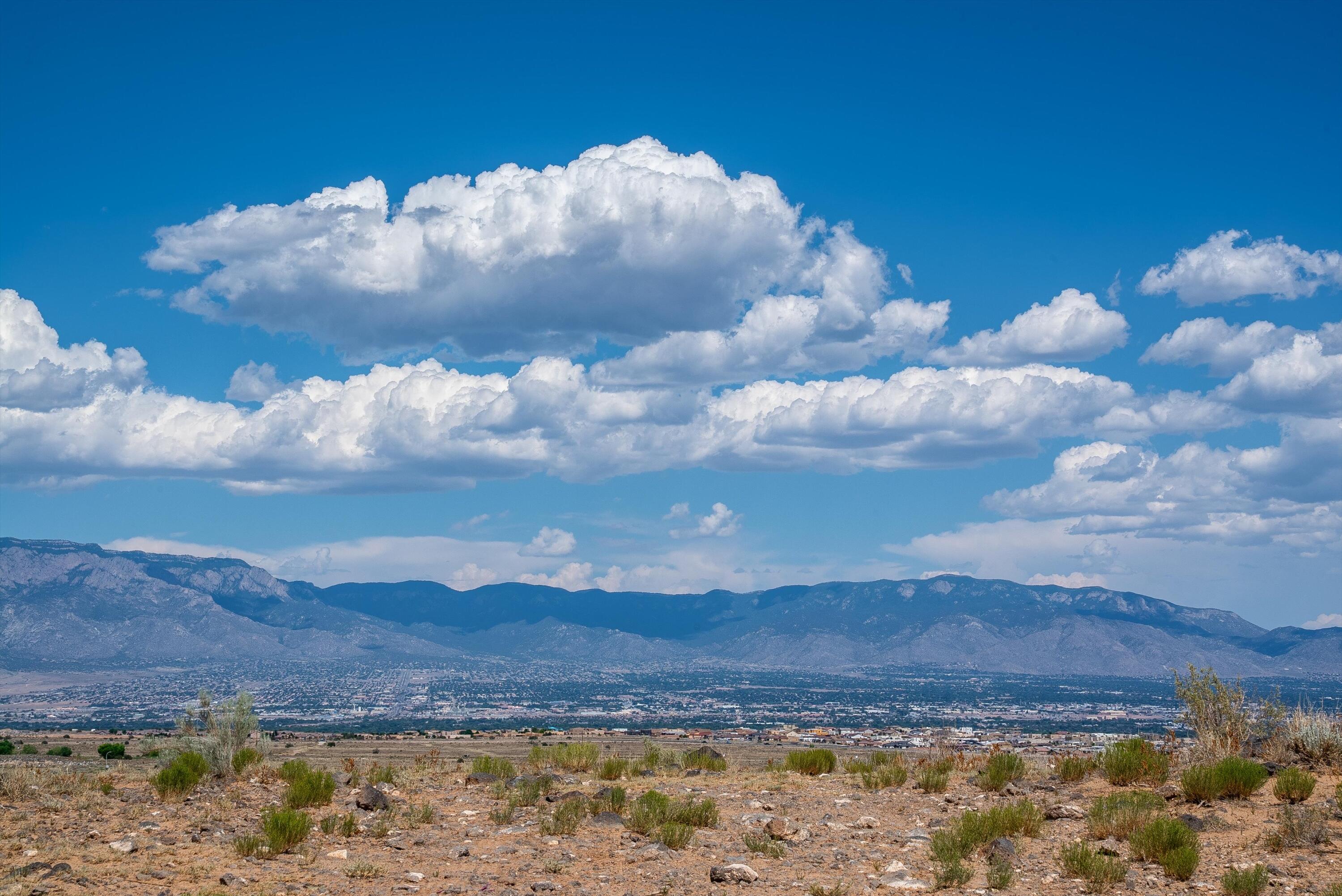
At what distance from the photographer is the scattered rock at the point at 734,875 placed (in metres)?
14.9

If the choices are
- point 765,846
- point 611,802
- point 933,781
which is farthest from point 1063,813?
point 611,802

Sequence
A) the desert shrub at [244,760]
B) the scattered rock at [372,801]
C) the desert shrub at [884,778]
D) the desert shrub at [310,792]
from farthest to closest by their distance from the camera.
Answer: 1. the desert shrub at [244,760]
2. the desert shrub at [884,778]
3. the scattered rock at [372,801]
4. the desert shrub at [310,792]

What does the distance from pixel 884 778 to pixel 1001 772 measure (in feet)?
7.91

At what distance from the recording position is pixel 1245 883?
1391cm

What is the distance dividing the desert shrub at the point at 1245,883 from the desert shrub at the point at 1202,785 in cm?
464

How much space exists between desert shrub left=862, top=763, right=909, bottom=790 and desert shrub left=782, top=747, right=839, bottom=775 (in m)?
2.31

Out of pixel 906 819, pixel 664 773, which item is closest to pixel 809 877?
pixel 906 819

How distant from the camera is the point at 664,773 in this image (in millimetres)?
27266

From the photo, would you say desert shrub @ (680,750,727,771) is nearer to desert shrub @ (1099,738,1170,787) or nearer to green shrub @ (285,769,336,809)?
desert shrub @ (1099,738,1170,787)

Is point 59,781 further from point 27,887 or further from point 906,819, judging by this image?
point 906,819

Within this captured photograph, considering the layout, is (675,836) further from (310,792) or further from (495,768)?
(495,768)

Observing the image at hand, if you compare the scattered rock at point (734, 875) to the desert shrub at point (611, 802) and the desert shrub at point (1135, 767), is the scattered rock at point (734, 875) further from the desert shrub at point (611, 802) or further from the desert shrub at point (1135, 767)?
the desert shrub at point (1135, 767)

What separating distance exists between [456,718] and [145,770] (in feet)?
355

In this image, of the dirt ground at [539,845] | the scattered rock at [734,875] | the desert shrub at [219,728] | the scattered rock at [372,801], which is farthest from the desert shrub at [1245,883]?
the desert shrub at [219,728]
